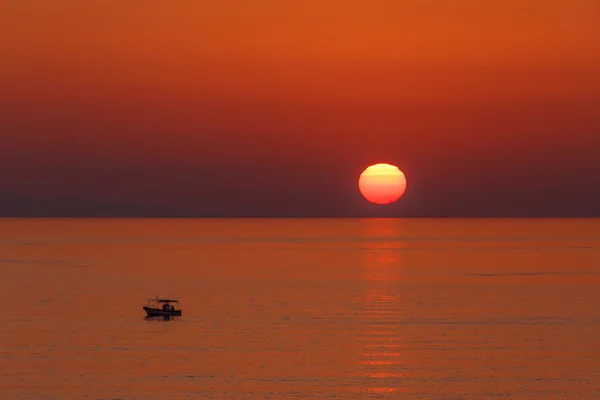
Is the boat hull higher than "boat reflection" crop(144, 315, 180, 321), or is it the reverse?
the boat hull

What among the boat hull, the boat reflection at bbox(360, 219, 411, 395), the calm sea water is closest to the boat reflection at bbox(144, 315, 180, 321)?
the boat hull

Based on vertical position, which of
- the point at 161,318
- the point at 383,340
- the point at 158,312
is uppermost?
the point at 158,312

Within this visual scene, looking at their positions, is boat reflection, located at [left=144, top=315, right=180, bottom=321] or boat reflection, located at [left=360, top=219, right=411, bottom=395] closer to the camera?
boat reflection, located at [left=360, top=219, right=411, bottom=395]

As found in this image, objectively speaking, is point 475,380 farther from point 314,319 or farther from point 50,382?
point 314,319

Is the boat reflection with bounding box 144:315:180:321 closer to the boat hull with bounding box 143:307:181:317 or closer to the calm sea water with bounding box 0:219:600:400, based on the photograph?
the boat hull with bounding box 143:307:181:317

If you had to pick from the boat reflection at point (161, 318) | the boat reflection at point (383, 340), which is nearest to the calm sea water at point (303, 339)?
the boat reflection at point (383, 340)

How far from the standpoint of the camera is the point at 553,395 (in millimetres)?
56281

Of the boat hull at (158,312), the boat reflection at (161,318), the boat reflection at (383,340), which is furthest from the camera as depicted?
the boat hull at (158,312)

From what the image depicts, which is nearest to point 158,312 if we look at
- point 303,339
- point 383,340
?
point 303,339

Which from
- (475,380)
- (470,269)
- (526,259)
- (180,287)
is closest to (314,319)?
(475,380)

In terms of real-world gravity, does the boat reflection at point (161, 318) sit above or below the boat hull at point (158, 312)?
below

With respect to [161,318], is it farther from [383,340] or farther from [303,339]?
[383,340]

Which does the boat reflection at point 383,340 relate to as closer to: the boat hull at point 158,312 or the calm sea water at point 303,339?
the calm sea water at point 303,339

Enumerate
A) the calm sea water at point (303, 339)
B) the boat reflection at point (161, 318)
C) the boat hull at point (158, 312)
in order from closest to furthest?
1. the calm sea water at point (303, 339)
2. the boat reflection at point (161, 318)
3. the boat hull at point (158, 312)
